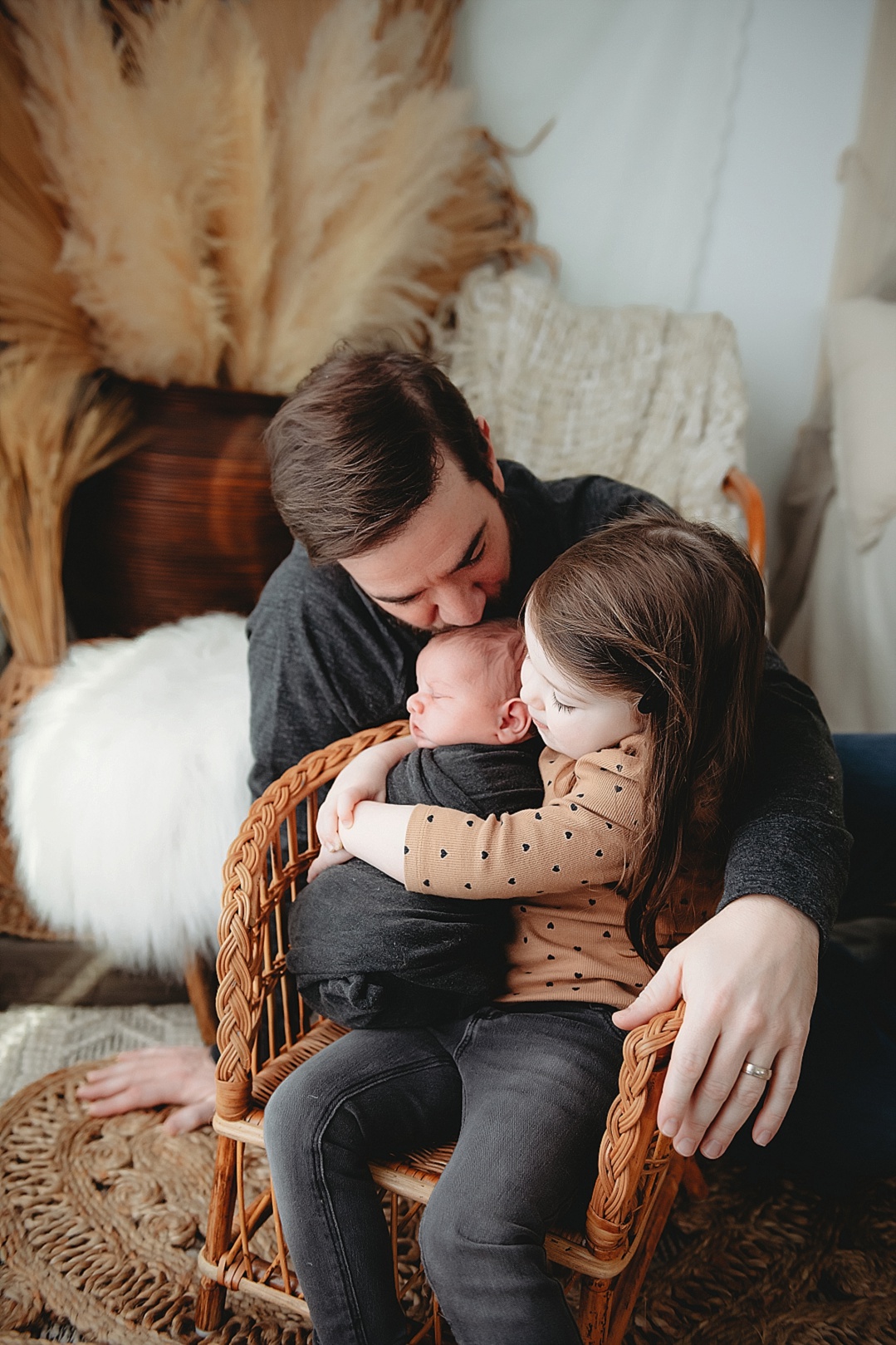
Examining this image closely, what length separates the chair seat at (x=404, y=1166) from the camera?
2.62 ft

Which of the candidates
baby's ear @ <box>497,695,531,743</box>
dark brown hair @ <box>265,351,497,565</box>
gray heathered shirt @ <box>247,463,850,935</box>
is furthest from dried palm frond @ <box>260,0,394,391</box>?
baby's ear @ <box>497,695,531,743</box>

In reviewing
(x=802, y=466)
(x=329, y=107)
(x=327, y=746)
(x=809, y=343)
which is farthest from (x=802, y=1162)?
(x=329, y=107)

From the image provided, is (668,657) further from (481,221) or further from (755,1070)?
(481,221)

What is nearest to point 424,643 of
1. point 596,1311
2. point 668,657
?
point 668,657

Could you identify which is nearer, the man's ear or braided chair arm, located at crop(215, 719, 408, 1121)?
braided chair arm, located at crop(215, 719, 408, 1121)

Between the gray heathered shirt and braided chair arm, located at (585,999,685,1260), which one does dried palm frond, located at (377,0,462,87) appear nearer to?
the gray heathered shirt

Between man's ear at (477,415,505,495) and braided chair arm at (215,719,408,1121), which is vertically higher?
man's ear at (477,415,505,495)

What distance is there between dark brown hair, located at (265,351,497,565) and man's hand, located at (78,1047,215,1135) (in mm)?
844

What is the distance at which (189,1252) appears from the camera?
46.3 inches

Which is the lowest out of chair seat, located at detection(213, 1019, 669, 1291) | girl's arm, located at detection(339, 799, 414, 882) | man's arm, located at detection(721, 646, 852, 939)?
chair seat, located at detection(213, 1019, 669, 1291)

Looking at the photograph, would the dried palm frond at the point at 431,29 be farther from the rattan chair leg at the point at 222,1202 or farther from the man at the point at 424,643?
the rattan chair leg at the point at 222,1202

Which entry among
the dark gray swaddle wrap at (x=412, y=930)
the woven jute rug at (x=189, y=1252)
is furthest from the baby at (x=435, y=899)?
the woven jute rug at (x=189, y=1252)

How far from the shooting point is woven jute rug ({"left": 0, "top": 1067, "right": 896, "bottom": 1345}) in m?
1.09

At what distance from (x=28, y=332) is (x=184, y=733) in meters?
0.81
